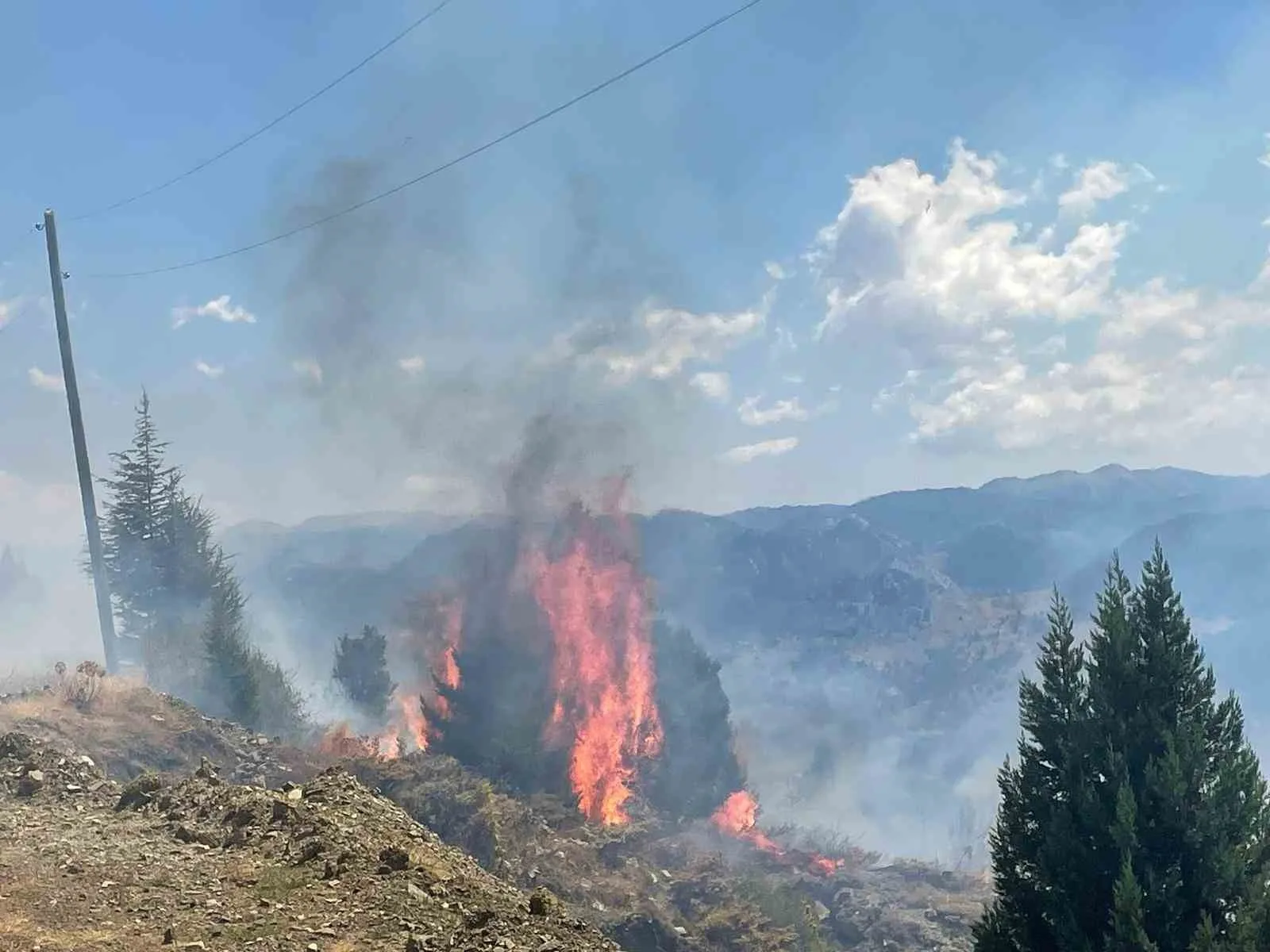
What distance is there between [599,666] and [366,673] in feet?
43.1

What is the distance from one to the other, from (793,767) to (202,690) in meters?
90.7

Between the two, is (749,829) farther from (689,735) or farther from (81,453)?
(81,453)

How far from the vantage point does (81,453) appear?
3020 cm

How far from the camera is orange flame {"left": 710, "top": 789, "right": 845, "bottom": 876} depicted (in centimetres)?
3700

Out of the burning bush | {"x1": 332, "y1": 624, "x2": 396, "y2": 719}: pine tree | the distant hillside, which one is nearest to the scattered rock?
the burning bush

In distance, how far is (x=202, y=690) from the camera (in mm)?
35062

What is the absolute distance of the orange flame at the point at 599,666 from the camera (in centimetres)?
3950

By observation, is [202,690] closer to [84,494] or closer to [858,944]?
[84,494]

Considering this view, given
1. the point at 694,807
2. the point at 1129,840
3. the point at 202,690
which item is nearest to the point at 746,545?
the point at 694,807

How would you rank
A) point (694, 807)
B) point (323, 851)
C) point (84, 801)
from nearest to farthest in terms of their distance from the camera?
point (323, 851)
point (84, 801)
point (694, 807)

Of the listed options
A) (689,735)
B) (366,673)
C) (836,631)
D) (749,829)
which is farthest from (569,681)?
(836,631)

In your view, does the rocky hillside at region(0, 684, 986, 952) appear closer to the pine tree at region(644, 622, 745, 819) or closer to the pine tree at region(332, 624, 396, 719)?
the pine tree at region(644, 622, 745, 819)

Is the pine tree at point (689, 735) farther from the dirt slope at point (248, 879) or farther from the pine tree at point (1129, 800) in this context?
the dirt slope at point (248, 879)

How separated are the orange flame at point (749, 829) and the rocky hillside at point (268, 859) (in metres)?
11.4
